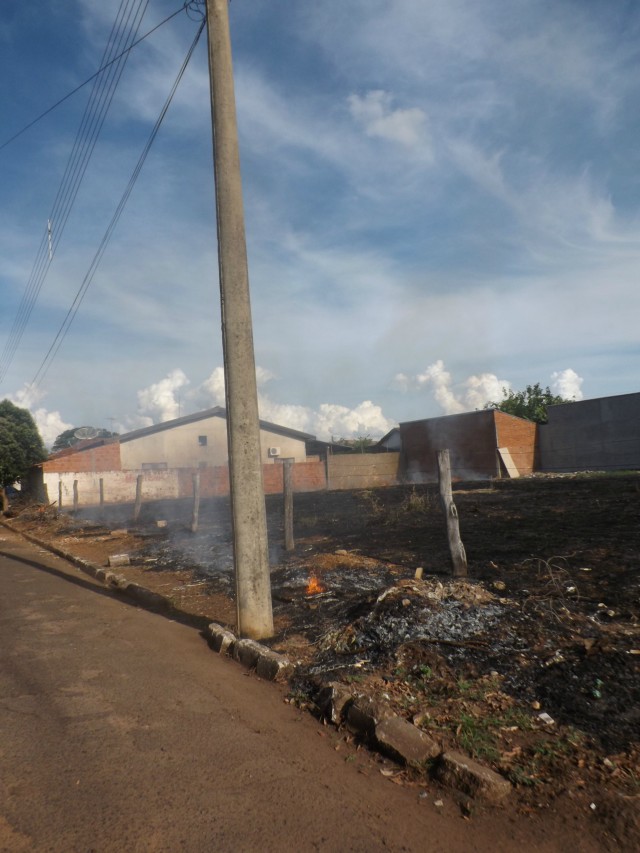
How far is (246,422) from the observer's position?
6.02 m

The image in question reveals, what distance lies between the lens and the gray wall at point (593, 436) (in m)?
26.4

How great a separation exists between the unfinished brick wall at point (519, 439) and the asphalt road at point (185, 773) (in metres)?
25.8

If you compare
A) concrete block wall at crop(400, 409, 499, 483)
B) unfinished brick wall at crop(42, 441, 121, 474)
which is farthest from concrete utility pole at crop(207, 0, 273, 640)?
unfinished brick wall at crop(42, 441, 121, 474)

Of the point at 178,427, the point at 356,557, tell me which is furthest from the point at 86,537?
the point at 178,427

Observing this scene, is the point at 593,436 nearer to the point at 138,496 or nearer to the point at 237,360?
the point at 138,496

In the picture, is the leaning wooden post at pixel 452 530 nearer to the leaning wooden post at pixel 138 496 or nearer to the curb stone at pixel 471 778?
the curb stone at pixel 471 778

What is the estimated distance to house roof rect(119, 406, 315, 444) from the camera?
110 feet

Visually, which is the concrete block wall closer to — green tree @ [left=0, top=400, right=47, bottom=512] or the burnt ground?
the burnt ground

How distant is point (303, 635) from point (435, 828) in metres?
3.12

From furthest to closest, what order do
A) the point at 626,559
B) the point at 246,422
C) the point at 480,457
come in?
the point at 480,457 < the point at 626,559 < the point at 246,422

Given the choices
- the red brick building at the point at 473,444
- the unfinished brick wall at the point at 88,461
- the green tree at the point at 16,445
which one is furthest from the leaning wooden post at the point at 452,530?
the unfinished brick wall at the point at 88,461

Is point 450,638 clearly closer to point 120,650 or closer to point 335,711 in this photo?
point 335,711

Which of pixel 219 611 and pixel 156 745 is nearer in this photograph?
pixel 156 745

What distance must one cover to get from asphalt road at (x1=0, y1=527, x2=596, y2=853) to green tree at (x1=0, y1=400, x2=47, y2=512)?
24512 mm
